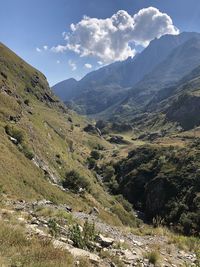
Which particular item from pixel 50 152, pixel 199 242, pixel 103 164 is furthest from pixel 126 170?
pixel 199 242

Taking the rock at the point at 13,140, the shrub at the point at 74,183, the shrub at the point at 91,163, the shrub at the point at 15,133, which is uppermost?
the shrub at the point at 15,133

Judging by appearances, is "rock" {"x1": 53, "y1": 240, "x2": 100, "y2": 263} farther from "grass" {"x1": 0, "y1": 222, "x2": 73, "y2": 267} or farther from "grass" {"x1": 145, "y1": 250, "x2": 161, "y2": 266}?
"grass" {"x1": 145, "y1": 250, "x2": 161, "y2": 266}

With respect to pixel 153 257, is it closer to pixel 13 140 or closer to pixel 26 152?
pixel 26 152

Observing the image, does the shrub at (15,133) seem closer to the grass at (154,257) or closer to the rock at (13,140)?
the rock at (13,140)

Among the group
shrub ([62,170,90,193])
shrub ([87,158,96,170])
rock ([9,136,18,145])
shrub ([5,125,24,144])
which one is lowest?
shrub ([62,170,90,193])

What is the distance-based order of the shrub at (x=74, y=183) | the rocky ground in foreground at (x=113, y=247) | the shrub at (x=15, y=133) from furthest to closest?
the shrub at (x=74, y=183) → the shrub at (x=15, y=133) → the rocky ground in foreground at (x=113, y=247)

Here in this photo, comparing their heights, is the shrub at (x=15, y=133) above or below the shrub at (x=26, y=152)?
above

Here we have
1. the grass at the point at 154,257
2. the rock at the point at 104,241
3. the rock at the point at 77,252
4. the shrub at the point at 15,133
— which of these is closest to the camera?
the rock at the point at 77,252

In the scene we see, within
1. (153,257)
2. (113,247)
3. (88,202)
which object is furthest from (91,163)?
(153,257)

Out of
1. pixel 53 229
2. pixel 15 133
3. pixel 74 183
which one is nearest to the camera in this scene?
pixel 53 229

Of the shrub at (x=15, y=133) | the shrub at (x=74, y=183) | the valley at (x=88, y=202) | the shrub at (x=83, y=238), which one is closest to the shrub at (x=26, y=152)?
the valley at (x=88, y=202)

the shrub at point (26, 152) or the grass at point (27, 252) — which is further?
the shrub at point (26, 152)

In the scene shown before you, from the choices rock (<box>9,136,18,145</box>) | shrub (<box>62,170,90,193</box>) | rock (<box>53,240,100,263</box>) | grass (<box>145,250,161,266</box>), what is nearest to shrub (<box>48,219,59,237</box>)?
rock (<box>53,240,100,263</box>)

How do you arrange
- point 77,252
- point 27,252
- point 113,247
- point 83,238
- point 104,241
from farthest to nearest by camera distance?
point 113,247 → point 104,241 → point 83,238 → point 77,252 → point 27,252
